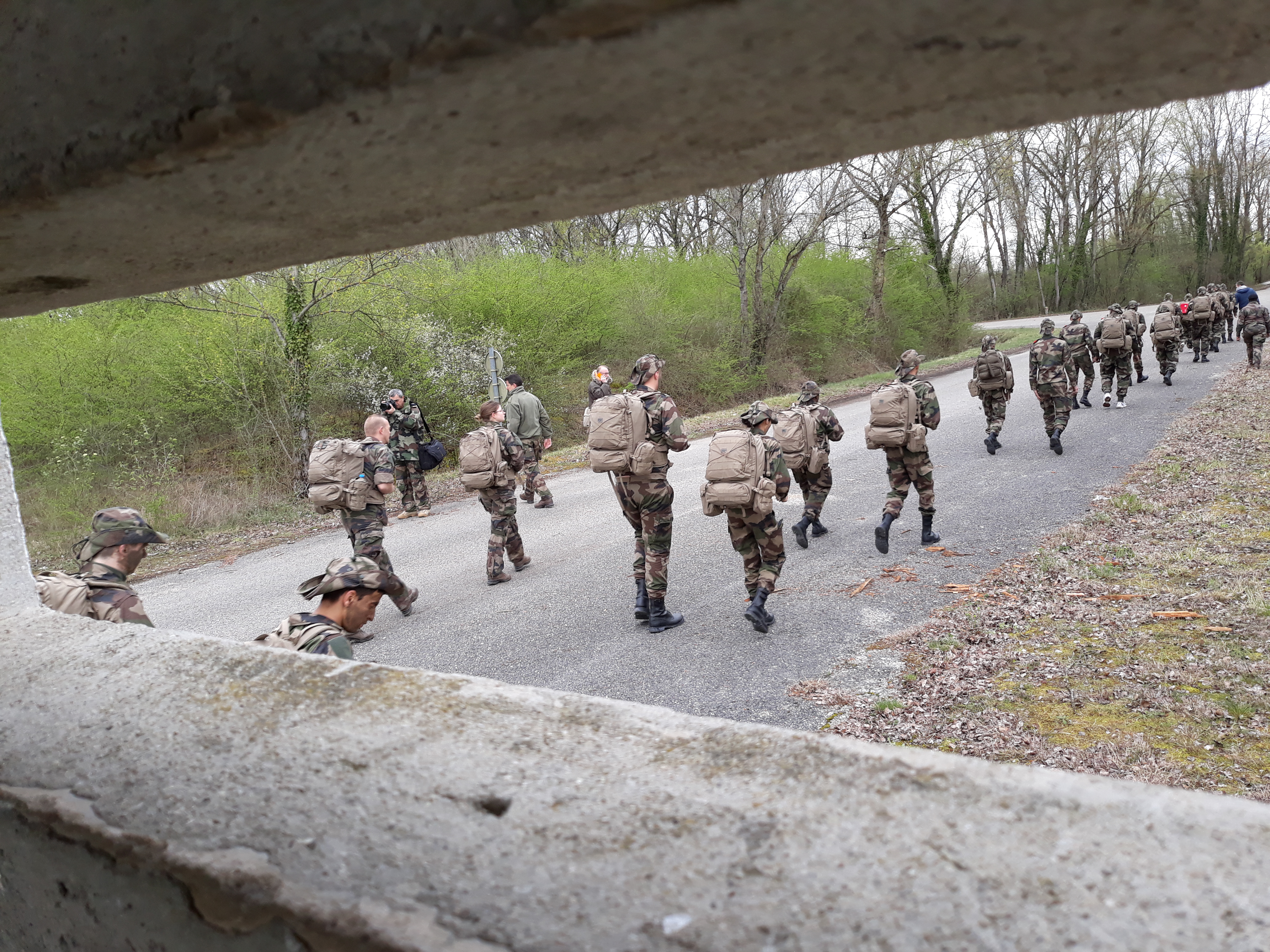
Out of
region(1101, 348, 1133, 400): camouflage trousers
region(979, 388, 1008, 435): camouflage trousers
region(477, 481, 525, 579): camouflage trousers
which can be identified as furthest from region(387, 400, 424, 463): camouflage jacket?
region(1101, 348, 1133, 400): camouflage trousers

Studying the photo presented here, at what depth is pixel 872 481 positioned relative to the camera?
10844 millimetres

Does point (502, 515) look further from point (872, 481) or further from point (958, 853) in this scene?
point (958, 853)

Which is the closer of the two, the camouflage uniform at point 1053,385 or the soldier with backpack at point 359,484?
the soldier with backpack at point 359,484

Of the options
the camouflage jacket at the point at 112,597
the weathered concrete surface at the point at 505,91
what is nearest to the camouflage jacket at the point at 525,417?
the camouflage jacket at the point at 112,597

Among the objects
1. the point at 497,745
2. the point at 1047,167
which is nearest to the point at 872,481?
the point at 497,745

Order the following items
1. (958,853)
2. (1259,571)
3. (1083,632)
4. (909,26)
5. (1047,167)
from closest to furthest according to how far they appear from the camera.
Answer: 1. (909,26)
2. (958,853)
3. (1083,632)
4. (1259,571)
5. (1047,167)

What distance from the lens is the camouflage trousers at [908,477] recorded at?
7.94 metres

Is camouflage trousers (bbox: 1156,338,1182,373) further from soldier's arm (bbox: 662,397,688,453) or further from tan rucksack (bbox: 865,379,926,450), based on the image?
soldier's arm (bbox: 662,397,688,453)

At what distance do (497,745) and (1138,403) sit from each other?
53.6 feet

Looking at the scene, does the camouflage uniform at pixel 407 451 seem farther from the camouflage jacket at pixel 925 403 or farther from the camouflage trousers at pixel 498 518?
the camouflage jacket at pixel 925 403

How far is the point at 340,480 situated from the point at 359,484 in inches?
6.9

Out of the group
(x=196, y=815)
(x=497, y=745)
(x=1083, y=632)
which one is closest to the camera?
(x=196, y=815)

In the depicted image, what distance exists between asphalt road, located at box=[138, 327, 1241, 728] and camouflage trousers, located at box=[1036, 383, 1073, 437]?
49 centimetres

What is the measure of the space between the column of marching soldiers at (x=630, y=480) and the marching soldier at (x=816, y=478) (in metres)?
0.02
